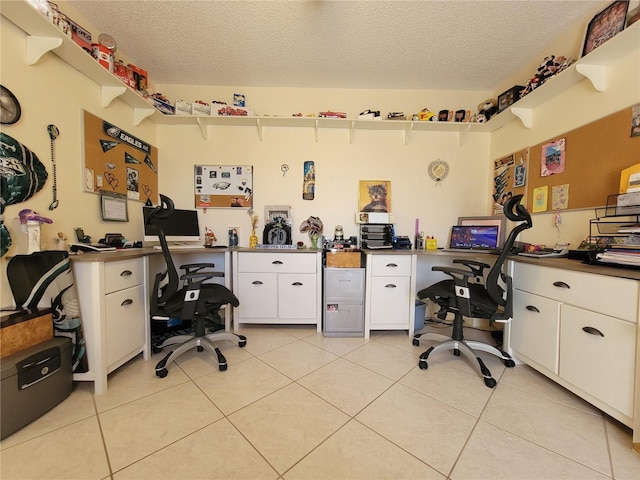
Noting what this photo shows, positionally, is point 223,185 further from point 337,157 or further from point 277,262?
point 337,157

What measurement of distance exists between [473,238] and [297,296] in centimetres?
197

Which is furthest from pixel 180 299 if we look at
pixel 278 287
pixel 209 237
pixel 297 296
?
pixel 209 237

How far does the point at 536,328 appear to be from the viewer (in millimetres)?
1544

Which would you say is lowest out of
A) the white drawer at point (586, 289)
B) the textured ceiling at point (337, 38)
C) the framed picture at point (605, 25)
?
the white drawer at point (586, 289)

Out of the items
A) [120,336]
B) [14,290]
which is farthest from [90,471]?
[14,290]

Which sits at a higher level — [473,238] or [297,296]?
[473,238]

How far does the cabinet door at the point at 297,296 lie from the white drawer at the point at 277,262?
2.7 inches

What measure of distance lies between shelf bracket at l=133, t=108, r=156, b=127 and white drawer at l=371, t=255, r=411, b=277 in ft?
8.49

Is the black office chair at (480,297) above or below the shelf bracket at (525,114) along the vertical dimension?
below

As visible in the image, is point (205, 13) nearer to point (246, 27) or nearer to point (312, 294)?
point (246, 27)

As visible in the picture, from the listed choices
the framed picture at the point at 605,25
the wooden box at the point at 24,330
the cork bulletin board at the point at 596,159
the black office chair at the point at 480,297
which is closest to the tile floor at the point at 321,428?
the black office chair at the point at 480,297

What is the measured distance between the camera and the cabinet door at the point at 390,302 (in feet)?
7.10

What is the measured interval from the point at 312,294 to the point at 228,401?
1119 mm

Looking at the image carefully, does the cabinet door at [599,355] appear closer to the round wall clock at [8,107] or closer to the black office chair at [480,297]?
the black office chair at [480,297]
